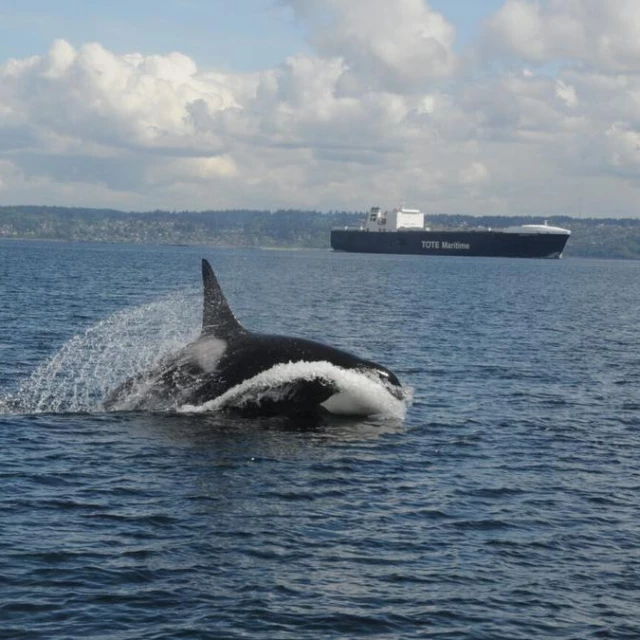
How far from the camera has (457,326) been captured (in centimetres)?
7062

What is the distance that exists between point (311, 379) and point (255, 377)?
5.41ft

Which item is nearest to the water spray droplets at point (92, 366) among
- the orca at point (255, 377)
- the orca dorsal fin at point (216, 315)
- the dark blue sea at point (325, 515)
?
the dark blue sea at point (325, 515)

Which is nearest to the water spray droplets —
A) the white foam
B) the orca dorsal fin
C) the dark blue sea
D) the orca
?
the dark blue sea

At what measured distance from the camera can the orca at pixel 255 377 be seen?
30.5 meters

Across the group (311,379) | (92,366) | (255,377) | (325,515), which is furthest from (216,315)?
(92,366)

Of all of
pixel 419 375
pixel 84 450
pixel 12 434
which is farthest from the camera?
pixel 419 375

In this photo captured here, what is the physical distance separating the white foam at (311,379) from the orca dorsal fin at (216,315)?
1.73 metres

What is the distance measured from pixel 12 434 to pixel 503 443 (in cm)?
1359

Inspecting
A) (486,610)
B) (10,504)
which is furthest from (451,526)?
(10,504)

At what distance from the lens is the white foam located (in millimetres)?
30422

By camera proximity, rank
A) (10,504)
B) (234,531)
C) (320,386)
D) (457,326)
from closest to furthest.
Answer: (234,531), (10,504), (320,386), (457,326)

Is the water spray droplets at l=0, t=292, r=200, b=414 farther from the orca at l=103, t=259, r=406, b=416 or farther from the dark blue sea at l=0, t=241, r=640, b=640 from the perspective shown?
the orca at l=103, t=259, r=406, b=416

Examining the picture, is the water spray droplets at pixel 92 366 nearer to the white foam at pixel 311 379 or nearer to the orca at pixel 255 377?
the orca at pixel 255 377

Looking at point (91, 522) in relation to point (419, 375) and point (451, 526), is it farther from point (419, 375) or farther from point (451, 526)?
point (419, 375)
